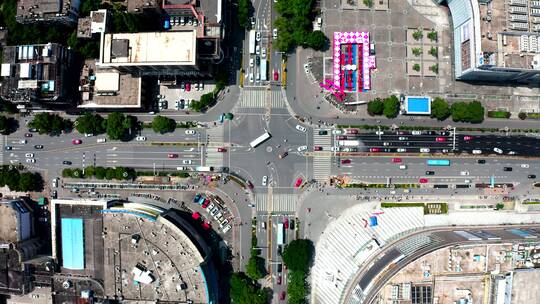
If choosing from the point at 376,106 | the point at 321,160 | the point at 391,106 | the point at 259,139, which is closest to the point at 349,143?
the point at 321,160

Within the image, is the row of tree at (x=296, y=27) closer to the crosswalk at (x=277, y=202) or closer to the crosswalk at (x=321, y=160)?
the crosswalk at (x=321, y=160)

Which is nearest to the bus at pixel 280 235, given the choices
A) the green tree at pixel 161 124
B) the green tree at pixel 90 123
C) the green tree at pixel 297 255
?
the green tree at pixel 297 255

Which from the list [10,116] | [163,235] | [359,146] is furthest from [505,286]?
[10,116]

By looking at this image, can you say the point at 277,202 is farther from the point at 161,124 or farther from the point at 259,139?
the point at 161,124

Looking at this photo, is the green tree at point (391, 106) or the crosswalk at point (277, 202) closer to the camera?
the green tree at point (391, 106)

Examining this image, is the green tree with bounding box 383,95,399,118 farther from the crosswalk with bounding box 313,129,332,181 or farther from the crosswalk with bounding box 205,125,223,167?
the crosswalk with bounding box 205,125,223,167

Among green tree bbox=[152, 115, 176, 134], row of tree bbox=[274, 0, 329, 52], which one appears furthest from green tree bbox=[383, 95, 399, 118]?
green tree bbox=[152, 115, 176, 134]
